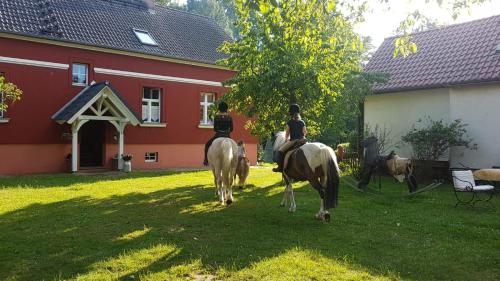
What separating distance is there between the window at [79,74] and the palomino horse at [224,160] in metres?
10.5

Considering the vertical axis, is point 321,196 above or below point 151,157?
below

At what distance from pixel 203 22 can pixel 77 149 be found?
35.7 ft

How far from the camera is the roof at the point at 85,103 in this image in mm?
16250

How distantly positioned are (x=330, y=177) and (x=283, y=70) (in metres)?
6.07

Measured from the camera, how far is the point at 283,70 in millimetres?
13164

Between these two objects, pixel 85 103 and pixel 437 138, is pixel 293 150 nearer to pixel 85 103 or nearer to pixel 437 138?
pixel 437 138

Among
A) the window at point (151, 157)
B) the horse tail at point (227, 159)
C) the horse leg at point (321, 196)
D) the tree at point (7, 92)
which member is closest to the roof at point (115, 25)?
the tree at point (7, 92)

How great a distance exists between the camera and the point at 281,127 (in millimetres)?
14438

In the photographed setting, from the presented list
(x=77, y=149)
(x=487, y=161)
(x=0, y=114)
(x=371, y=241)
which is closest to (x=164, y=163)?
(x=77, y=149)

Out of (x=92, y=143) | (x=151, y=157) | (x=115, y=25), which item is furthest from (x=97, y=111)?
(x=115, y=25)

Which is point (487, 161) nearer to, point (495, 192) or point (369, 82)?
point (495, 192)

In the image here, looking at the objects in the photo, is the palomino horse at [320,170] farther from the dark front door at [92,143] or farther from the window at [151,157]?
the dark front door at [92,143]

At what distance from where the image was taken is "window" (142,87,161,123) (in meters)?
20.0

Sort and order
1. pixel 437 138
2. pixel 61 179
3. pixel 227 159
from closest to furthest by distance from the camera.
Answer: pixel 227 159 < pixel 437 138 < pixel 61 179
